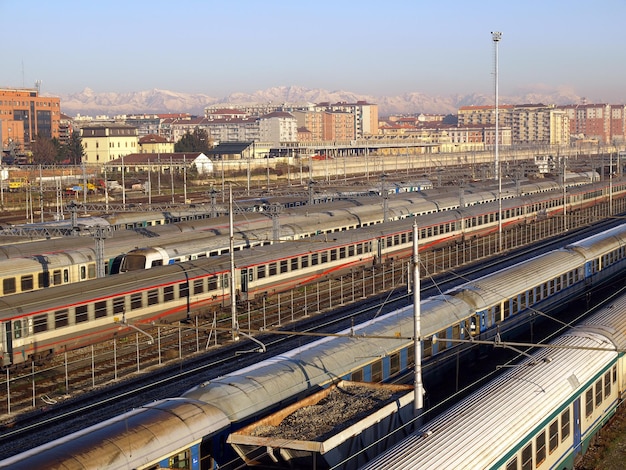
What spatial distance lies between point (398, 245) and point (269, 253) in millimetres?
10554

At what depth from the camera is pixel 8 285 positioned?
27.5m

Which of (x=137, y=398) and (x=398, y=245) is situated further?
(x=398, y=245)

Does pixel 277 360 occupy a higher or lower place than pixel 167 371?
higher

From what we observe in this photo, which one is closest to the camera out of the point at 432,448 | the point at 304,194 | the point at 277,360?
the point at 432,448

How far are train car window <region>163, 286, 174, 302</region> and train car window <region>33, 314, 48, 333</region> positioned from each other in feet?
14.8

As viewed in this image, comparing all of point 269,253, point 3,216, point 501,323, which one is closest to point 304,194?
point 3,216

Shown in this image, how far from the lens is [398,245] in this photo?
1587 inches

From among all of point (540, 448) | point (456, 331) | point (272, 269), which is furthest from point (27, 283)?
point (540, 448)

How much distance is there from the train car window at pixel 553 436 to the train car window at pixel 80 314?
1371 centimetres

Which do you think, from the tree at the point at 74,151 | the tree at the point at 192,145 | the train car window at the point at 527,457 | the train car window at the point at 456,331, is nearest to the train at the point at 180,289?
the train car window at the point at 456,331

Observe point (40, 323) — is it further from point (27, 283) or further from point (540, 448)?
point (540, 448)

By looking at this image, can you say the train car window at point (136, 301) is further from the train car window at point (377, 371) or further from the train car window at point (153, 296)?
the train car window at point (377, 371)

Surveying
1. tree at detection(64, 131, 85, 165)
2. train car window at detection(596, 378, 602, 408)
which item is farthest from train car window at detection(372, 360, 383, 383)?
tree at detection(64, 131, 85, 165)

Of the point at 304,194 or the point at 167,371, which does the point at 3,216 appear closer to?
the point at 304,194
